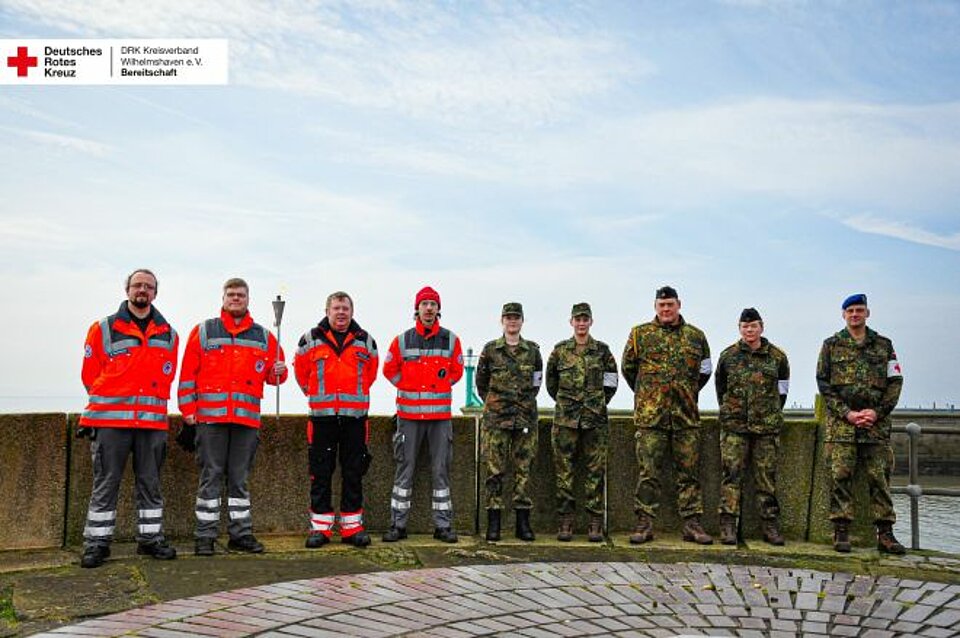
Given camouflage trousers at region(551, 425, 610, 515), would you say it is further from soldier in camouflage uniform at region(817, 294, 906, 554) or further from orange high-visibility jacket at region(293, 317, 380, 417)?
soldier in camouflage uniform at region(817, 294, 906, 554)

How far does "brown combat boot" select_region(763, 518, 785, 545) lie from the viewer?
299 inches

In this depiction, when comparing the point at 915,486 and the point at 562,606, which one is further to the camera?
the point at 915,486

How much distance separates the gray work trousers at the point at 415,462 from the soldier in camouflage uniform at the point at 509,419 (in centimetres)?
35

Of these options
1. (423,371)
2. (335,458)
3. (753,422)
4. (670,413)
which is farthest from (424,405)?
(753,422)

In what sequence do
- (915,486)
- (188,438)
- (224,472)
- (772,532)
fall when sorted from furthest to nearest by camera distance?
(915,486) → (772,532) → (224,472) → (188,438)

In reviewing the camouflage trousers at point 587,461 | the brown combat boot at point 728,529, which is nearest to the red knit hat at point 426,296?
the camouflage trousers at point 587,461

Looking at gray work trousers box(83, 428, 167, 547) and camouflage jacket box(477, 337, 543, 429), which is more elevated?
camouflage jacket box(477, 337, 543, 429)

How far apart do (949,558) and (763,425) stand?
5.59 ft

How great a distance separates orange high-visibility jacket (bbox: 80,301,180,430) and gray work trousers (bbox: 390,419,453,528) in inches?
73.6

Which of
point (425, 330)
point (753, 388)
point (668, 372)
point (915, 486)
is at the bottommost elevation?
point (915, 486)

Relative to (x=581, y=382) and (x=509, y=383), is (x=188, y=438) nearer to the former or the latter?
(x=509, y=383)

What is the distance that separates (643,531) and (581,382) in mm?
1324

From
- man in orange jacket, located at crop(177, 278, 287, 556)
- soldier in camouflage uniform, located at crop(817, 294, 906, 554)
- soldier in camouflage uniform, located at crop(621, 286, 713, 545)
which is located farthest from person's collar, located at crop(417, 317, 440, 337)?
soldier in camouflage uniform, located at crop(817, 294, 906, 554)

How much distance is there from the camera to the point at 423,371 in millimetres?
7434
